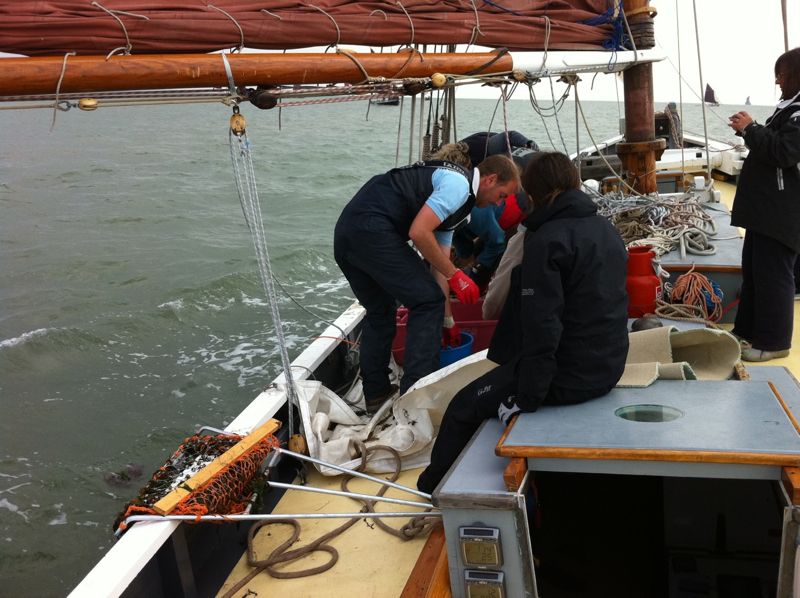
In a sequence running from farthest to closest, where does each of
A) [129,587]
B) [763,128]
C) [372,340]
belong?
[372,340] < [763,128] < [129,587]

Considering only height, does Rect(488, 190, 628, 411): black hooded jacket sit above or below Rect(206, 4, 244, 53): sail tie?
below

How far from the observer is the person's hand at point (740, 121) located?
3281 mm

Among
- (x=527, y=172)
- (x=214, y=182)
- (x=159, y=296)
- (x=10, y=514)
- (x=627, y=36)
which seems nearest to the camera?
(x=527, y=172)

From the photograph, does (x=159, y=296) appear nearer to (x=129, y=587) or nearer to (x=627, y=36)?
(x=627, y=36)

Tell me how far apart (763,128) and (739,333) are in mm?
1051

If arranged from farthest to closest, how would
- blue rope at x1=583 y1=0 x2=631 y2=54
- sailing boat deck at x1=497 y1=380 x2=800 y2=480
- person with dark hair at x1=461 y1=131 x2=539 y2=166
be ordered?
person with dark hair at x1=461 y1=131 x2=539 y2=166, blue rope at x1=583 y1=0 x2=631 y2=54, sailing boat deck at x1=497 y1=380 x2=800 y2=480

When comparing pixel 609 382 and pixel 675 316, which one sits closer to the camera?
pixel 609 382

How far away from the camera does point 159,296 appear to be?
10.1 metres

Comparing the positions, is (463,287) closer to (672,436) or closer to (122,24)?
(672,436)

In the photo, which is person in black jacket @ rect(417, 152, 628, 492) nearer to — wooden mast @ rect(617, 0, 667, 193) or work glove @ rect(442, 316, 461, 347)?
work glove @ rect(442, 316, 461, 347)

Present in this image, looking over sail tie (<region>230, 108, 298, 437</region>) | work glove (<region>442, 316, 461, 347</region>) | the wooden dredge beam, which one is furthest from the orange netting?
work glove (<region>442, 316, 461, 347</region>)

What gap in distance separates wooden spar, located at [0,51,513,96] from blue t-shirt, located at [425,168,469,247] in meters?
0.47

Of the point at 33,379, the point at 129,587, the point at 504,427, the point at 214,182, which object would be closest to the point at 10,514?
the point at 33,379

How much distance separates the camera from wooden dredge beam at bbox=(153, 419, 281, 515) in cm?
228
